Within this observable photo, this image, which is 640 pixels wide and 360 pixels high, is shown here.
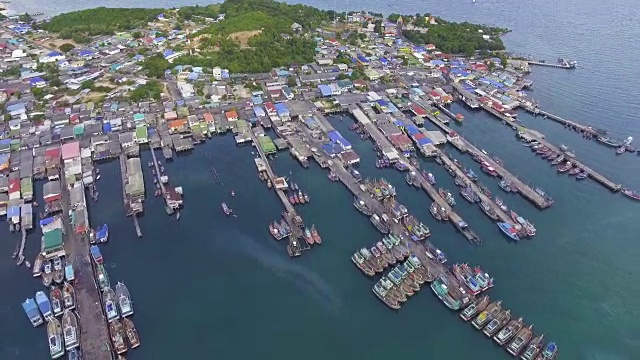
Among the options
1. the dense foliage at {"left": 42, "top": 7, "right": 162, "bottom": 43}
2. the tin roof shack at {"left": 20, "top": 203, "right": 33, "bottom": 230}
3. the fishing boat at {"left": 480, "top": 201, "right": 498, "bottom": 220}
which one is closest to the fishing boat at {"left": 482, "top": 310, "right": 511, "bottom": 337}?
the fishing boat at {"left": 480, "top": 201, "right": 498, "bottom": 220}

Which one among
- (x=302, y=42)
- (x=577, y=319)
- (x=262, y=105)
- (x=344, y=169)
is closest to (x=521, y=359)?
(x=577, y=319)

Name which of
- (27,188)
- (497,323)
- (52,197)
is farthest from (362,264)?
(27,188)

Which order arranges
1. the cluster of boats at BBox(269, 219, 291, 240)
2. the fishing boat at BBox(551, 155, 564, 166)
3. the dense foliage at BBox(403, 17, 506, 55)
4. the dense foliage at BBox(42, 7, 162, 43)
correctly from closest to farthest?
1. the cluster of boats at BBox(269, 219, 291, 240)
2. the fishing boat at BBox(551, 155, 564, 166)
3. the dense foliage at BBox(403, 17, 506, 55)
4. the dense foliage at BBox(42, 7, 162, 43)

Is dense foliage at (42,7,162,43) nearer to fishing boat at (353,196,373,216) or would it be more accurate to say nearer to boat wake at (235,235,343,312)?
boat wake at (235,235,343,312)

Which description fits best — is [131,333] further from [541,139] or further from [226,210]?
[541,139]

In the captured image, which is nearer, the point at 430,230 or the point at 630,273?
the point at 630,273

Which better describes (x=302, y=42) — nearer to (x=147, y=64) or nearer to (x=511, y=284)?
(x=147, y=64)

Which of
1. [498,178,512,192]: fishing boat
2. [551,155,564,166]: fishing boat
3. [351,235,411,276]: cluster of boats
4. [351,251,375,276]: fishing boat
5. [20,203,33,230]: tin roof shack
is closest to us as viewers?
[351,251,375,276]: fishing boat
